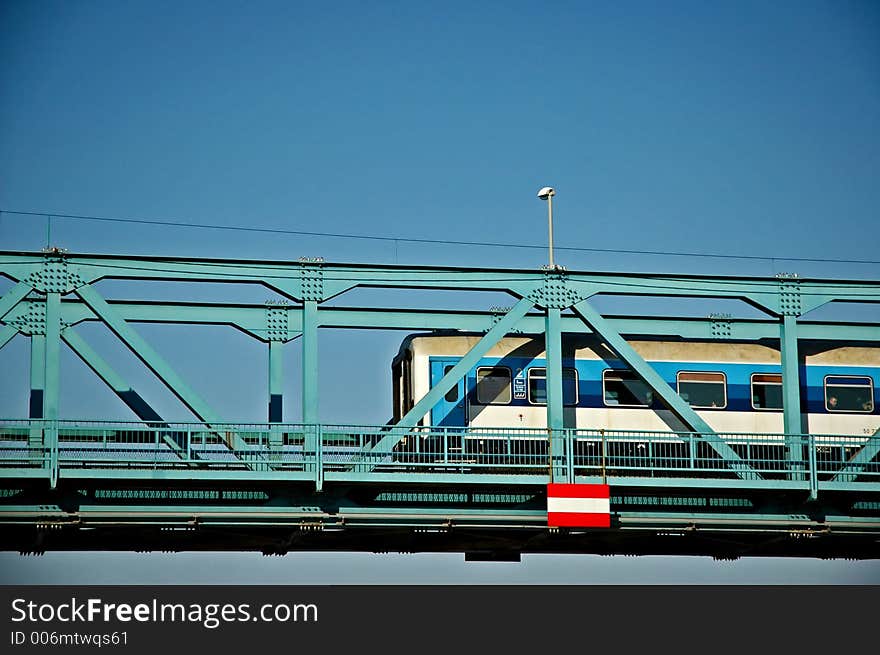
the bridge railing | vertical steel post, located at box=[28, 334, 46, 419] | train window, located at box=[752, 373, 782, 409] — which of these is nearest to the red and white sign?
the bridge railing

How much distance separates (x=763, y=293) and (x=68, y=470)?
20089 mm

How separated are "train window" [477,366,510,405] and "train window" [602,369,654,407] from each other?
306cm

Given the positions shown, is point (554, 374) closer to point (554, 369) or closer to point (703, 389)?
point (554, 369)

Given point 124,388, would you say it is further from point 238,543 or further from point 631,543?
point 631,543

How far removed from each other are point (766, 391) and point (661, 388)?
844cm

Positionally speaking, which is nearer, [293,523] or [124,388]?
[293,523]

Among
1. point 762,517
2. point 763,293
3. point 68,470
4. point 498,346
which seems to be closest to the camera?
point 68,470

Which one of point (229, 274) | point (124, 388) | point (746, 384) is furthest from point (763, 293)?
point (124, 388)

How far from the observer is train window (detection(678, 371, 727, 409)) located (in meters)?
52.6

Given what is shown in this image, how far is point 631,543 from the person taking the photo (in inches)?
1897

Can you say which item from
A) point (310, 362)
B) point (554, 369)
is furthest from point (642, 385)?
point (310, 362)

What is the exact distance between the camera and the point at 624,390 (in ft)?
171

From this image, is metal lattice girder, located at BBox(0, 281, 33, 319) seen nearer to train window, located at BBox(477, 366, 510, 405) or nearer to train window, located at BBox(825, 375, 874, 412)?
train window, located at BBox(477, 366, 510, 405)

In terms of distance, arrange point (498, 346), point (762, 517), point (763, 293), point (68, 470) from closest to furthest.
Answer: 1. point (68, 470)
2. point (762, 517)
3. point (763, 293)
4. point (498, 346)
